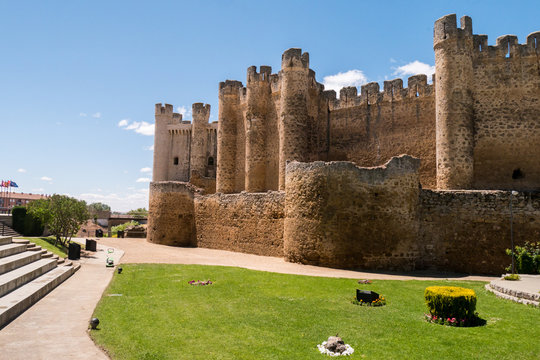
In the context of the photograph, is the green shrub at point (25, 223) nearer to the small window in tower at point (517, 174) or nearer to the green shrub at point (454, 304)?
the green shrub at point (454, 304)

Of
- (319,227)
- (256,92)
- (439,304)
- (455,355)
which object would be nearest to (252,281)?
(319,227)

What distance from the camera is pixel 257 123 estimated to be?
31.2m

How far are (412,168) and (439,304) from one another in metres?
9.73

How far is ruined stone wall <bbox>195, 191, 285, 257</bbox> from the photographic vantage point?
21953 mm

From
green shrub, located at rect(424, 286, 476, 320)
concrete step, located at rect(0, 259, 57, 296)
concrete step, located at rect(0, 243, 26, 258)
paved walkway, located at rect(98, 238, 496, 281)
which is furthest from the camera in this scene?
paved walkway, located at rect(98, 238, 496, 281)

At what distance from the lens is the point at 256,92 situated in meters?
Answer: 31.4

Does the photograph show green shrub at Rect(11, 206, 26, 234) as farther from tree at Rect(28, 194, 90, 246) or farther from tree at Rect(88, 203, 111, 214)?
tree at Rect(88, 203, 111, 214)

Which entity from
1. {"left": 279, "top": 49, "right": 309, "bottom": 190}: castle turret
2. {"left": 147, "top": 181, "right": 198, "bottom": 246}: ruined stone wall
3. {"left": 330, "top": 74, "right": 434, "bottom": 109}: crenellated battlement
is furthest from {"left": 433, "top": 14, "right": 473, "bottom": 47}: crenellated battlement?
{"left": 147, "top": 181, "right": 198, "bottom": 246}: ruined stone wall

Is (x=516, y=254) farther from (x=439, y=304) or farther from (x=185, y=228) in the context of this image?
(x=185, y=228)

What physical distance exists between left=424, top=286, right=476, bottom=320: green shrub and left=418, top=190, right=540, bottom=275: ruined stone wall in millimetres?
9296

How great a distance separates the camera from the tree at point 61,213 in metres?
23.1

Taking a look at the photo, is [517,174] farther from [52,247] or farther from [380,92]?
[52,247]

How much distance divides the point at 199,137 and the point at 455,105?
3036cm

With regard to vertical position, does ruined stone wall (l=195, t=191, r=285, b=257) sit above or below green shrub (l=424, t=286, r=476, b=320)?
above
